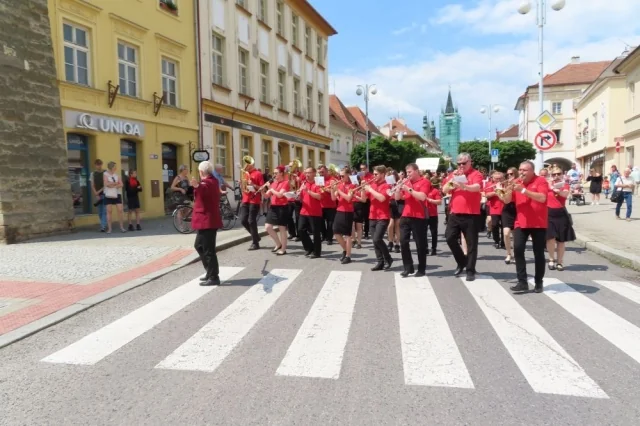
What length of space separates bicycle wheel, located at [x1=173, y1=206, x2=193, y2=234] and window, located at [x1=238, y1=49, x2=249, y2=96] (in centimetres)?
1262

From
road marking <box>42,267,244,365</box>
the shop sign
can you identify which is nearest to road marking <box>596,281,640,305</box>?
road marking <box>42,267,244,365</box>

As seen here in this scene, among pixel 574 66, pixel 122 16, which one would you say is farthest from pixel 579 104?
pixel 122 16

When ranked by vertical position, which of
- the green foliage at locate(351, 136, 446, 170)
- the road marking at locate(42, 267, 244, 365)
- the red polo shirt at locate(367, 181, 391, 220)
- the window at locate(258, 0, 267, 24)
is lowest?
the road marking at locate(42, 267, 244, 365)

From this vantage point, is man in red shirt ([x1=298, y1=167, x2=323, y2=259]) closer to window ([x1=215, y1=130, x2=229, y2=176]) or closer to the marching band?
the marching band

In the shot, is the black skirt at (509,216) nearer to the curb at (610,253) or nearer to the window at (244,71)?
the curb at (610,253)

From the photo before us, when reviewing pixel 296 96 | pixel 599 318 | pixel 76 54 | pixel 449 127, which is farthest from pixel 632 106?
pixel 449 127

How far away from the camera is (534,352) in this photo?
14.4 feet

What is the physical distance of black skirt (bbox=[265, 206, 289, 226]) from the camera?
9.91m

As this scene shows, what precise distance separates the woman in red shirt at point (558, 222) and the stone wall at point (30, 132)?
1059cm

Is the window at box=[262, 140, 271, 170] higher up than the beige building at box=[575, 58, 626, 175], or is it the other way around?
the beige building at box=[575, 58, 626, 175]

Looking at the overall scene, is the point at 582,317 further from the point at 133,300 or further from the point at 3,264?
the point at 3,264

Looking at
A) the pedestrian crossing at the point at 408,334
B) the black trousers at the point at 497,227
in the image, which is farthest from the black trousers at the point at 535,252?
the black trousers at the point at 497,227

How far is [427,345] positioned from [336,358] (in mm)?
888

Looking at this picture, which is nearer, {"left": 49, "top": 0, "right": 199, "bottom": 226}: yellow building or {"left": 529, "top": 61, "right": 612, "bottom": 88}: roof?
{"left": 49, "top": 0, "right": 199, "bottom": 226}: yellow building
